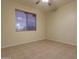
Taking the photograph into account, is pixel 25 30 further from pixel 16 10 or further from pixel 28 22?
pixel 16 10

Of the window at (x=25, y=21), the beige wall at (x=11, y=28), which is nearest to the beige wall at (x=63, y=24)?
the window at (x=25, y=21)

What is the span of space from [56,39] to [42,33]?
50.7 inches

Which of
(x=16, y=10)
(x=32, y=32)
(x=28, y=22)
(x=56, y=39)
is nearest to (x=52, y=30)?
(x=56, y=39)

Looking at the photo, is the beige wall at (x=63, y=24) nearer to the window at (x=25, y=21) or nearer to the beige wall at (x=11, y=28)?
the window at (x=25, y=21)

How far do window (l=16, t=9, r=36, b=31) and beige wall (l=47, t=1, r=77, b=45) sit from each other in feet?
5.00

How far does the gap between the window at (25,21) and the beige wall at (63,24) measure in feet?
5.00

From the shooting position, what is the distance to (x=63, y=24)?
5.26 m

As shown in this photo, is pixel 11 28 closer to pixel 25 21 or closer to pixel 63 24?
pixel 25 21

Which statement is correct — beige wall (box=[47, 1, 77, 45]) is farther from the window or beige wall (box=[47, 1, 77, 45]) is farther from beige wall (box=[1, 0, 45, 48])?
beige wall (box=[1, 0, 45, 48])

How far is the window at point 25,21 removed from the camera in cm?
453

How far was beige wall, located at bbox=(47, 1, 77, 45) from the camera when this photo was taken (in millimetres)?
4676

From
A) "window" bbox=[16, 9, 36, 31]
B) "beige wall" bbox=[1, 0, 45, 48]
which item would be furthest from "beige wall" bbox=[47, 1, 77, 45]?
Answer: "beige wall" bbox=[1, 0, 45, 48]

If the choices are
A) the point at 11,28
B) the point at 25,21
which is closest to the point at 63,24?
the point at 25,21

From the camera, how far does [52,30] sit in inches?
240
